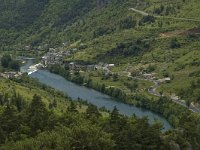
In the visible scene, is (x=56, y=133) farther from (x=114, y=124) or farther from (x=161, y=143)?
(x=161, y=143)

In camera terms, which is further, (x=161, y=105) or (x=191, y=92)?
(x=191, y=92)

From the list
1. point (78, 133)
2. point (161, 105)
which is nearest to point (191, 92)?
point (161, 105)

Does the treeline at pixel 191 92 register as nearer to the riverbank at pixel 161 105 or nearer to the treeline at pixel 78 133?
the riverbank at pixel 161 105

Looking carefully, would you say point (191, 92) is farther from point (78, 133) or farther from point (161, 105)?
point (78, 133)

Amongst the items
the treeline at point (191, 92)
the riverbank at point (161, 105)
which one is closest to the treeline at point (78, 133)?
the riverbank at point (161, 105)

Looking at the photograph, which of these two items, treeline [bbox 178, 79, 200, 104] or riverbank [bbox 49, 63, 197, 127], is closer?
riverbank [bbox 49, 63, 197, 127]

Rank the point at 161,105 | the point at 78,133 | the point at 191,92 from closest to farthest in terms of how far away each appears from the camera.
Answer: the point at 78,133 < the point at 161,105 < the point at 191,92

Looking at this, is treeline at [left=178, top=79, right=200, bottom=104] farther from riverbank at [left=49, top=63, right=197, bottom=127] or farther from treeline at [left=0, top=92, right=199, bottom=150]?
treeline at [left=0, top=92, right=199, bottom=150]

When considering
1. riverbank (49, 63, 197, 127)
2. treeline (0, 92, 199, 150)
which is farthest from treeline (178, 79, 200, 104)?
treeline (0, 92, 199, 150)

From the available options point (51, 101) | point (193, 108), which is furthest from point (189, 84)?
point (51, 101)

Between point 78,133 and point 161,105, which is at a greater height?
point 78,133

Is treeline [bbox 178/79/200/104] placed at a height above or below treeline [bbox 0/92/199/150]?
below

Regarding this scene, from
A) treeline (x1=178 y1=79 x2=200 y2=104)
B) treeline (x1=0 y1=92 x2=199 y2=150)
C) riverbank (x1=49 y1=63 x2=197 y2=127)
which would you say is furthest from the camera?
treeline (x1=178 y1=79 x2=200 y2=104)
